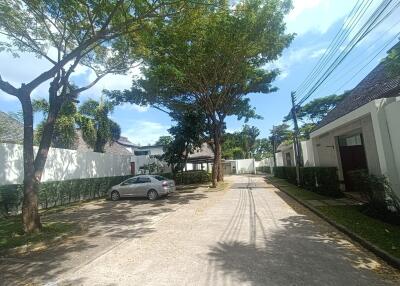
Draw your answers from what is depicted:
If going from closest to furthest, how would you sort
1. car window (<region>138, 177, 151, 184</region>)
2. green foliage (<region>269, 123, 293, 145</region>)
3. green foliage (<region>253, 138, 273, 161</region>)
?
car window (<region>138, 177, 151, 184</region>) → green foliage (<region>269, 123, 293, 145</region>) → green foliage (<region>253, 138, 273, 161</region>)

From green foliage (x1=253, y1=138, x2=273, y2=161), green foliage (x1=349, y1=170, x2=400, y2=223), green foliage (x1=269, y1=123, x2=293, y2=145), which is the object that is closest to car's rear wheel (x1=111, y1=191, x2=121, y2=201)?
green foliage (x1=349, y1=170, x2=400, y2=223)

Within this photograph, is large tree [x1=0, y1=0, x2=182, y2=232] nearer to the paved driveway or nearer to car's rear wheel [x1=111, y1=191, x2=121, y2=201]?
the paved driveway

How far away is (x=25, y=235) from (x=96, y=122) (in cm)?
1696

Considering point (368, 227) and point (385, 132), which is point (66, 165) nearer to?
point (368, 227)

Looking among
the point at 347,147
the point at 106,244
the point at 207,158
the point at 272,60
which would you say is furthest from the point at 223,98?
the point at 106,244

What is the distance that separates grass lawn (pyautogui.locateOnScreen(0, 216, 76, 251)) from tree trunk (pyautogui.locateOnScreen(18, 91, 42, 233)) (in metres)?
0.34

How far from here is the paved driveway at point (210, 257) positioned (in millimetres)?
5207

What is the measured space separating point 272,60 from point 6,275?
18.8 metres

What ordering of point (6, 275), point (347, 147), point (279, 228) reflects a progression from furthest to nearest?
point (347, 147) → point (279, 228) → point (6, 275)

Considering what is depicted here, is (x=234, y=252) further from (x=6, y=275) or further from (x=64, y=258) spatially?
(x=6, y=275)

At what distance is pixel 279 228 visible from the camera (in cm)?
909

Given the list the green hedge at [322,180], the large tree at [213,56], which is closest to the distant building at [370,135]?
the green hedge at [322,180]

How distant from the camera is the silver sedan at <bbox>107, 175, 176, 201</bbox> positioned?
18.4 metres

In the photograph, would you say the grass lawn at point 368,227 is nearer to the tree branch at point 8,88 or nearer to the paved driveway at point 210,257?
the paved driveway at point 210,257
